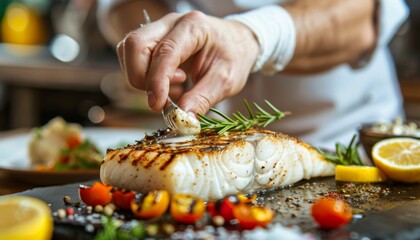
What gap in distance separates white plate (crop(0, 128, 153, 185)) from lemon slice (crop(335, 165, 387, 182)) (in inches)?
22.8

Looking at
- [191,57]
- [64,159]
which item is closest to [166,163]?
[191,57]

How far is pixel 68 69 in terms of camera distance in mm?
6633

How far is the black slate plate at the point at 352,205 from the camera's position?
1.40m

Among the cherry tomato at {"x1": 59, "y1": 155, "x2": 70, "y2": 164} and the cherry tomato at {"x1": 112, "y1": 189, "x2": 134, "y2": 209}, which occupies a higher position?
the cherry tomato at {"x1": 112, "y1": 189, "x2": 134, "y2": 209}

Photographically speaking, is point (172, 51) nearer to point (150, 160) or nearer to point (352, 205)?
point (150, 160)

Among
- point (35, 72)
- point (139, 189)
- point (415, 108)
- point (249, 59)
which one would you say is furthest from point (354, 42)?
point (35, 72)

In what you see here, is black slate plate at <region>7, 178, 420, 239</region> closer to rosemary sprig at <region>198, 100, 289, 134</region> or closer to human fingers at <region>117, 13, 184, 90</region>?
rosemary sprig at <region>198, 100, 289, 134</region>

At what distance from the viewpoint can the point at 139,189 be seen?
165 centimetres

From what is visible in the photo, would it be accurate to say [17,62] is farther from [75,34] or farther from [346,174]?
[346,174]

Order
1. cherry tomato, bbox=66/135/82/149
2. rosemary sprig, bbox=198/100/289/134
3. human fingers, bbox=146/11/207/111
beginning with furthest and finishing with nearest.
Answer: cherry tomato, bbox=66/135/82/149 < rosemary sprig, bbox=198/100/289/134 < human fingers, bbox=146/11/207/111

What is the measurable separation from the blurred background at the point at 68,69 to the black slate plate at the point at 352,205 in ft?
11.2

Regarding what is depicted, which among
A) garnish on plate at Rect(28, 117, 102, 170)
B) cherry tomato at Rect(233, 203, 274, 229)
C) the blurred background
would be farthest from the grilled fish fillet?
the blurred background

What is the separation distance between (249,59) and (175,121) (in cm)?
49

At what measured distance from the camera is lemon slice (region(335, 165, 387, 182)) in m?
1.94
